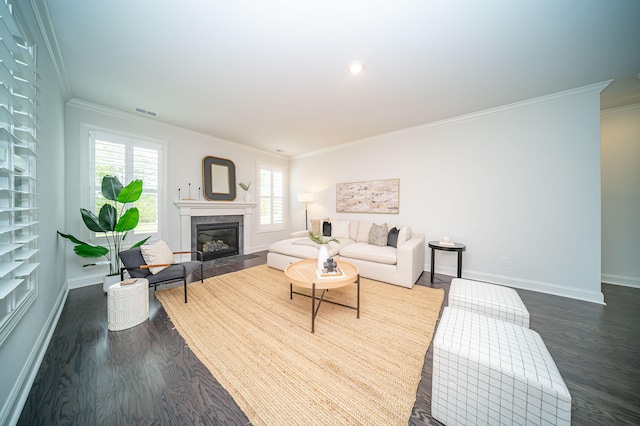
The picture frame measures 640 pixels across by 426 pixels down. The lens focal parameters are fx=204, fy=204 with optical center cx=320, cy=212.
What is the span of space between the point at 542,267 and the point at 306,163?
5.14m

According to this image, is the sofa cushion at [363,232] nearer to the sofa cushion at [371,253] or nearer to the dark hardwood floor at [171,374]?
the sofa cushion at [371,253]

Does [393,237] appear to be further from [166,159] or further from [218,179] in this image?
→ [166,159]

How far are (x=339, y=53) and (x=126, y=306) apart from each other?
3360mm

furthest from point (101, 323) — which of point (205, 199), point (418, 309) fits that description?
point (418, 309)

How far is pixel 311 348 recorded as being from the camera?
1773 millimetres

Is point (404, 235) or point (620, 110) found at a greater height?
point (620, 110)

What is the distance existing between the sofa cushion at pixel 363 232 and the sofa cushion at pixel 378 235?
10.9 inches

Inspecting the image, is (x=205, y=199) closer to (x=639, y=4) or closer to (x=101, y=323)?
(x=101, y=323)

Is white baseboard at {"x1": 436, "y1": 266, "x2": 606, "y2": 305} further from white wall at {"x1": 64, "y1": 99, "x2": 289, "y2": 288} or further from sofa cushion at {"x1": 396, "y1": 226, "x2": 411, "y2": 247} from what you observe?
white wall at {"x1": 64, "y1": 99, "x2": 289, "y2": 288}

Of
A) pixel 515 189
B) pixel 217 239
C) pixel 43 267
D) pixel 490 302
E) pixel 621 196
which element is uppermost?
pixel 515 189

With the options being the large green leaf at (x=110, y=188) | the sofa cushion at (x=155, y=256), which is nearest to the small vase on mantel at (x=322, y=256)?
the sofa cushion at (x=155, y=256)

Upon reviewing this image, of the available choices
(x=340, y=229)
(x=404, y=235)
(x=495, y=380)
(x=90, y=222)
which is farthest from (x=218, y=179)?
(x=495, y=380)

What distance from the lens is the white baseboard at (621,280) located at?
10.1 ft

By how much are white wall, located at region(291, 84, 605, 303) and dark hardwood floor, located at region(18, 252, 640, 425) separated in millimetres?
761
